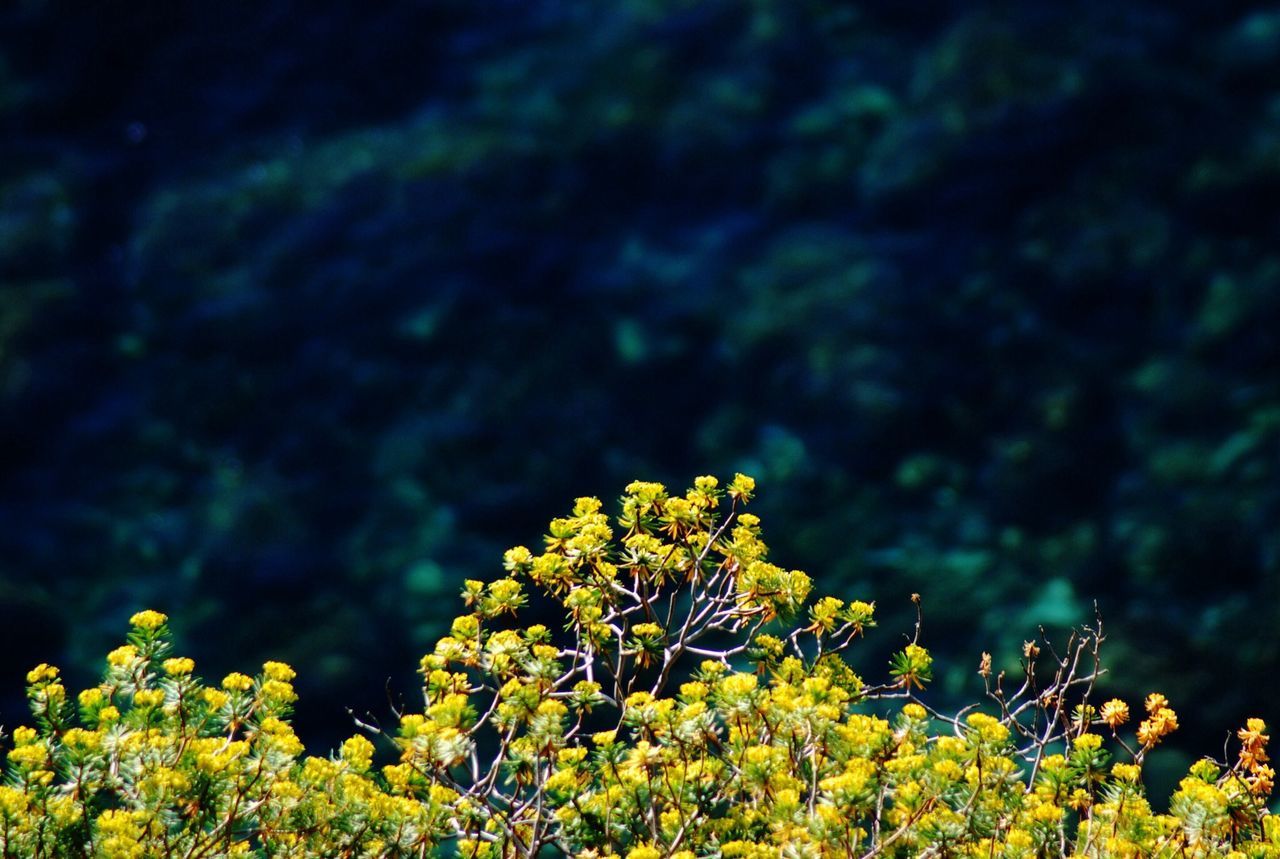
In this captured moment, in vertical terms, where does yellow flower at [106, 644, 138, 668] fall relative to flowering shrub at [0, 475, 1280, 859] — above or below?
above

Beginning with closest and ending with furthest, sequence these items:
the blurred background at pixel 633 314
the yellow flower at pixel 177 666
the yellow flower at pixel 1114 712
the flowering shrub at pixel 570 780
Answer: the flowering shrub at pixel 570 780 < the yellow flower at pixel 177 666 < the yellow flower at pixel 1114 712 < the blurred background at pixel 633 314

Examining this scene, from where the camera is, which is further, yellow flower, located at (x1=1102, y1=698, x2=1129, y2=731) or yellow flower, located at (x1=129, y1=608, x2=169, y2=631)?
yellow flower, located at (x1=1102, y1=698, x2=1129, y2=731)

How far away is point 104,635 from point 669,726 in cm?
491

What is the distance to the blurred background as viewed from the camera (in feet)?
23.8

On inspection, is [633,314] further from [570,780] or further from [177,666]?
[570,780]

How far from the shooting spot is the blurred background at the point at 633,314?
7242mm

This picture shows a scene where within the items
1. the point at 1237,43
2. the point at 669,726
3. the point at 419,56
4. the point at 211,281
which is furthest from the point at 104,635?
the point at 1237,43

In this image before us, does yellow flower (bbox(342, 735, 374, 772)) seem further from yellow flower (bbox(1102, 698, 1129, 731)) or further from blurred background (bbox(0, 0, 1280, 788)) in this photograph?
blurred background (bbox(0, 0, 1280, 788))

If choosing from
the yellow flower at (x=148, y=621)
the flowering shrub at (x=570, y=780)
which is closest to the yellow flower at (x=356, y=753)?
the flowering shrub at (x=570, y=780)

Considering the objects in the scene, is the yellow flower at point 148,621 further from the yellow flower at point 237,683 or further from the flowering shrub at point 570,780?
the yellow flower at point 237,683

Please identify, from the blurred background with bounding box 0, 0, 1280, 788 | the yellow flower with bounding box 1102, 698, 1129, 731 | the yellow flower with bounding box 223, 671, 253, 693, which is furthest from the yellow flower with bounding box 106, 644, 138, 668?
the blurred background with bounding box 0, 0, 1280, 788

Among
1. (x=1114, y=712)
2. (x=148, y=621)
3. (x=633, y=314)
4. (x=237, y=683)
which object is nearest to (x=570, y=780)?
(x=237, y=683)

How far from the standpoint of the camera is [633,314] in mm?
8281

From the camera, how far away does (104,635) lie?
722cm
